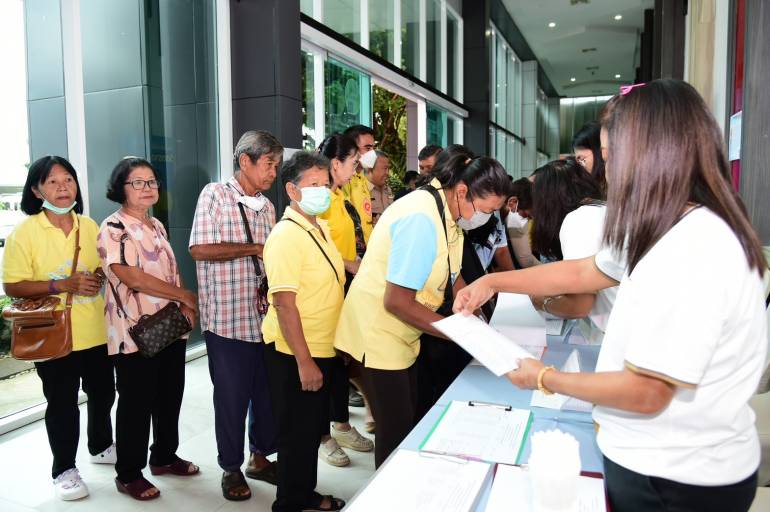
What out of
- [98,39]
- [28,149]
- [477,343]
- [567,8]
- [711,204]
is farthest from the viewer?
[567,8]

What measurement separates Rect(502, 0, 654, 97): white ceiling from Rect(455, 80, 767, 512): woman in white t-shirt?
11.7 meters

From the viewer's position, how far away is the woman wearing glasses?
2488mm

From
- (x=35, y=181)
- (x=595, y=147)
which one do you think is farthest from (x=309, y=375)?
(x=35, y=181)

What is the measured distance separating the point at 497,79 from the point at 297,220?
11444 millimetres

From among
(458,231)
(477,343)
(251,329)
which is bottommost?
(251,329)

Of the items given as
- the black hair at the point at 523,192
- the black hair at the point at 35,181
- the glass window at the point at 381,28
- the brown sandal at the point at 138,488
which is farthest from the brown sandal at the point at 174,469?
the glass window at the point at 381,28

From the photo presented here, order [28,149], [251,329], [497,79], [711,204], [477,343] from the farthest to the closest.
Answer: [497,79] → [28,149] → [251,329] → [477,343] → [711,204]

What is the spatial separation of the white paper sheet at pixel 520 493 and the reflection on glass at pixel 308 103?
4.36 meters

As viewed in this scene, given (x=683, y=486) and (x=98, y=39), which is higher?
(x=98, y=39)

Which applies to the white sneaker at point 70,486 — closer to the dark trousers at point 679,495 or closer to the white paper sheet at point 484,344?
the white paper sheet at point 484,344

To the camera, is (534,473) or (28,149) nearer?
(534,473)

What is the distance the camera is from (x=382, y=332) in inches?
75.8

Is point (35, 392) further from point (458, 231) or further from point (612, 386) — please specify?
point (612, 386)

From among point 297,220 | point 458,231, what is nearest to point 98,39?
point 297,220
